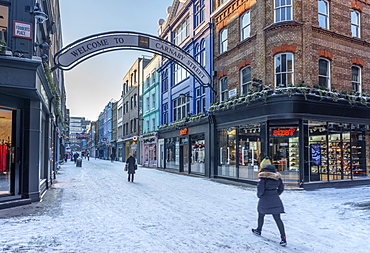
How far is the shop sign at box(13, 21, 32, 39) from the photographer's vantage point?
9.72m

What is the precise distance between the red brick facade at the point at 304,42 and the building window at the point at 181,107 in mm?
6986

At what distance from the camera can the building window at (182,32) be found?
26.1 m

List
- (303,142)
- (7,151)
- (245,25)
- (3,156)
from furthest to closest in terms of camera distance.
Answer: (245,25)
(303,142)
(3,156)
(7,151)

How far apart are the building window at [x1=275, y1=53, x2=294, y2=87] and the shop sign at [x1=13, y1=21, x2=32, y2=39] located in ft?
34.8

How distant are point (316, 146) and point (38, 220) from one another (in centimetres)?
1209

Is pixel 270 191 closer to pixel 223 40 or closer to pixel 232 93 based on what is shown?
pixel 232 93

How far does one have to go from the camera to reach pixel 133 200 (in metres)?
10.9

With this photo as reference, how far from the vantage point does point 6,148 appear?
397 inches

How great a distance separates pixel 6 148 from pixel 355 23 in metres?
18.0

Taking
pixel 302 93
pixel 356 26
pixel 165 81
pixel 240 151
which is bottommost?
pixel 240 151

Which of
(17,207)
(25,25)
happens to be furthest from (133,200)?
(25,25)

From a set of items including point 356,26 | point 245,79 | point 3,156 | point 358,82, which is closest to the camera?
point 3,156

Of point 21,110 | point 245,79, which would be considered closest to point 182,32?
point 245,79

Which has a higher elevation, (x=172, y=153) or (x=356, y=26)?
(x=356, y=26)
